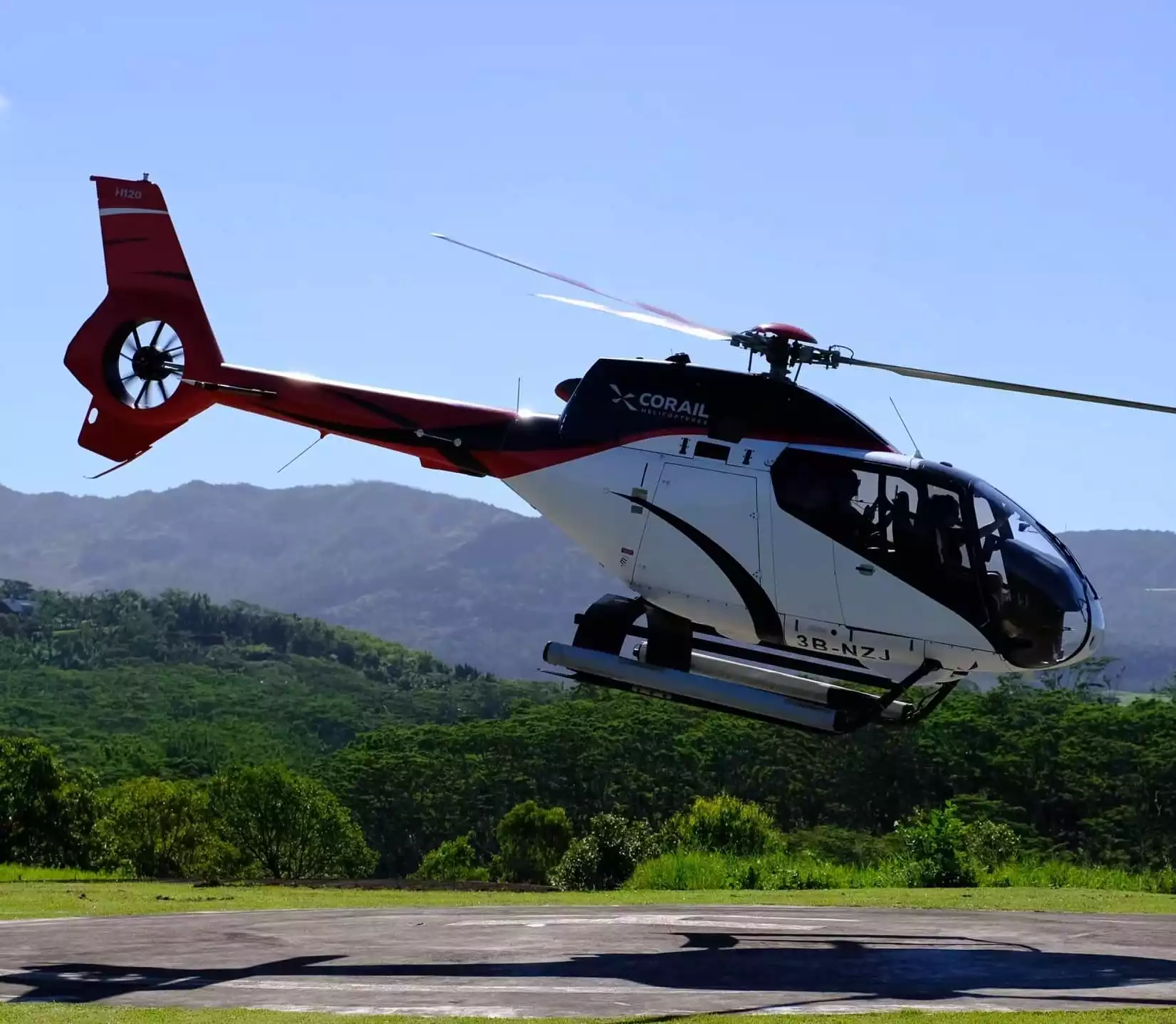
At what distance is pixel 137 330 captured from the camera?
25.3m

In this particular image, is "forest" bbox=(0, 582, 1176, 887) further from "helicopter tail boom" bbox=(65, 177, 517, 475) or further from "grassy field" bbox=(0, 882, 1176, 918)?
"helicopter tail boom" bbox=(65, 177, 517, 475)

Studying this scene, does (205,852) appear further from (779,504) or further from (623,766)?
(623,766)

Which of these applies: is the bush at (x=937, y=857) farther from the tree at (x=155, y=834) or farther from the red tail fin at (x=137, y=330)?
the tree at (x=155, y=834)

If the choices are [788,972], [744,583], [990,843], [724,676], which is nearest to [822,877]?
[724,676]

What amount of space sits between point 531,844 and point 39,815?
34.8 m

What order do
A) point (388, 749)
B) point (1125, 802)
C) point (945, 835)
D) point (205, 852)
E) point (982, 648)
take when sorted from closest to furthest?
point (982, 648) < point (945, 835) < point (205, 852) < point (1125, 802) < point (388, 749)

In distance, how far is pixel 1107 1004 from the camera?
13281 millimetres

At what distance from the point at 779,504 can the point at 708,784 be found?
90762 millimetres

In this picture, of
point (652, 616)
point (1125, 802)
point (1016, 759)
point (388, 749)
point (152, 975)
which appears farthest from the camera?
point (388, 749)

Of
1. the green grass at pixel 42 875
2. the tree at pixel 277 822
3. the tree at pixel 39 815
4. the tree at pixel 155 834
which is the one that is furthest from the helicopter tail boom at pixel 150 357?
the tree at pixel 277 822

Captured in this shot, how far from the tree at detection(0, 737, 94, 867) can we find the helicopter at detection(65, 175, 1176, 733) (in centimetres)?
3964

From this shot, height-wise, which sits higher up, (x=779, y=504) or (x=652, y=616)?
(x=779, y=504)

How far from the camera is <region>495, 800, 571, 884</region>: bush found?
82.9 meters

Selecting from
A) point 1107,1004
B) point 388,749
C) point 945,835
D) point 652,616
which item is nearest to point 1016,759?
point 388,749
